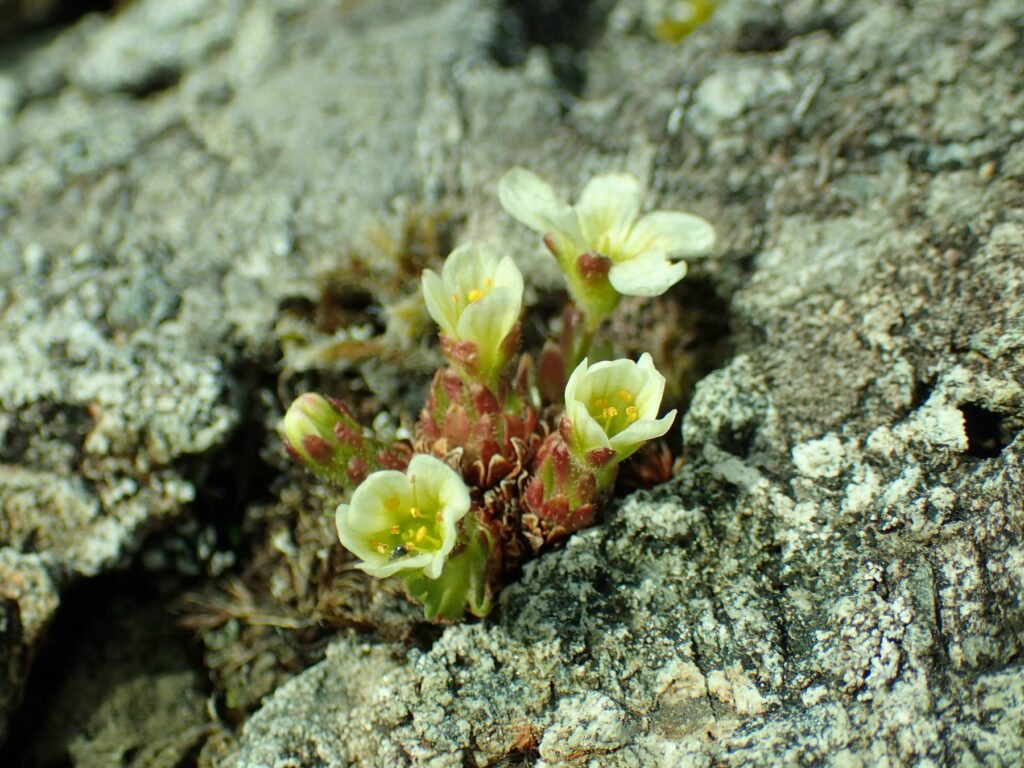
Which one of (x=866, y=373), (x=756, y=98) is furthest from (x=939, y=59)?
(x=866, y=373)

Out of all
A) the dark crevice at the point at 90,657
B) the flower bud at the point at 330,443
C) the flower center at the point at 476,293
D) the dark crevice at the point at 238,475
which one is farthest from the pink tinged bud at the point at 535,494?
the dark crevice at the point at 90,657

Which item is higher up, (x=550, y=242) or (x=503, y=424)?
(x=550, y=242)

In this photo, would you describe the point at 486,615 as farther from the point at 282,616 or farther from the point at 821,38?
the point at 821,38

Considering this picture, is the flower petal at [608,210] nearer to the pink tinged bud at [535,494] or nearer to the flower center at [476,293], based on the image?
the flower center at [476,293]

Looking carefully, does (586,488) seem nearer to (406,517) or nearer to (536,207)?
(406,517)

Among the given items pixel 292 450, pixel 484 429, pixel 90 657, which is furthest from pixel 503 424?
pixel 90 657

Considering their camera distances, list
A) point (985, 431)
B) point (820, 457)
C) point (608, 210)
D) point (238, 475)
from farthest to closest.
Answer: point (238, 475)
point (608, 210)
point (820, 457)
point (985, 431)

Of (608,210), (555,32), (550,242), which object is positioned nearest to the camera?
(550,242)
